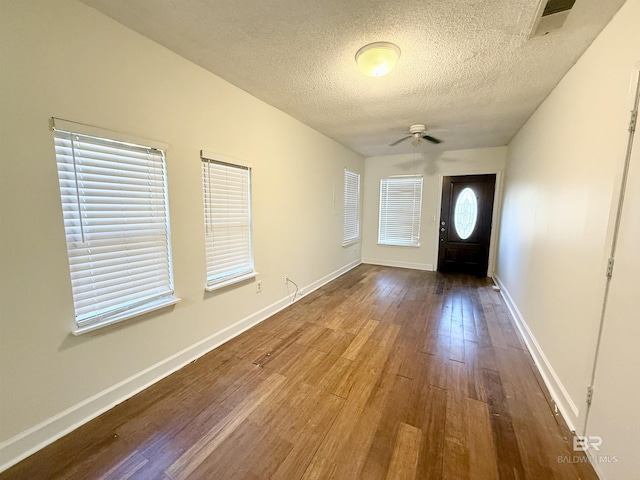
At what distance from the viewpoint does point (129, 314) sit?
1.81 m

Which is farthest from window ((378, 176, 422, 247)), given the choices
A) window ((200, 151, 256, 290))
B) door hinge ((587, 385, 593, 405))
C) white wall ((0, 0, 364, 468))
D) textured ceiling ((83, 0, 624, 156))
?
door hinge ((587, 385, 593, 405))

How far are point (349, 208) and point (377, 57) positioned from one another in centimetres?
362

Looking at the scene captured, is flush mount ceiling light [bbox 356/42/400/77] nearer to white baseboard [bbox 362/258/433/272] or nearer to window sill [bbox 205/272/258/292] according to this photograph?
window sill [bbox 205/272/258/292]

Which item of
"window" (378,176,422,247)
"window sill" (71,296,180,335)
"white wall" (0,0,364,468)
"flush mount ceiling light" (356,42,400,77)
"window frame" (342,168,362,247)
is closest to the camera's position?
"white wall" (0,0,364,468)

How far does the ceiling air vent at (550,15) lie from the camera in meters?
1.42

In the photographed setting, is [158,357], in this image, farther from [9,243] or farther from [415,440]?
[415,440]

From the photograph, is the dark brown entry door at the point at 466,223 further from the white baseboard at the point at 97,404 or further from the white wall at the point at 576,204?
the white baseboard at the point at 97,404

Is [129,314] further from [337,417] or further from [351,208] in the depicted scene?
[351,208]

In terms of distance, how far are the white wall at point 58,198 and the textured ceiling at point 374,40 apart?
23 centimetres

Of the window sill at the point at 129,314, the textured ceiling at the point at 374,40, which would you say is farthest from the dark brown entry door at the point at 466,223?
the window sill at the point at 129,314

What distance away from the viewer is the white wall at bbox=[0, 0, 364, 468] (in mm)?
1328

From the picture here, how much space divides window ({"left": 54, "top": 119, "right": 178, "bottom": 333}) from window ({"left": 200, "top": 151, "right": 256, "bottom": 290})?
0.40 m

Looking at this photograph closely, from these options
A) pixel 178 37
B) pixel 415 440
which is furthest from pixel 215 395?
pixel 178 37

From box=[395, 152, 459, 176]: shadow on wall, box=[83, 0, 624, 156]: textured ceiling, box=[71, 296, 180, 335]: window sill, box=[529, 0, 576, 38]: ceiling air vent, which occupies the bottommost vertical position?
box=[71, 296, 180, 335]: window sill
